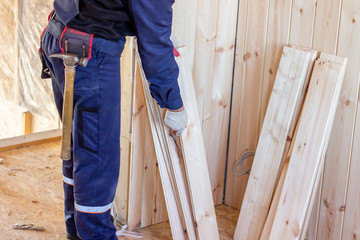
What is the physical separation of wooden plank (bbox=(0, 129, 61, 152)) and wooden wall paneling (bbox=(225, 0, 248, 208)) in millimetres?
1865

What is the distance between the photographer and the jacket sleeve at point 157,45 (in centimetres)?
189

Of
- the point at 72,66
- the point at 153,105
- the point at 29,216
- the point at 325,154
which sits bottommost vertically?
the point at 29,216

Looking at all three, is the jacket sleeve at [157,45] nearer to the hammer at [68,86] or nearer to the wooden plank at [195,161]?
the hammer at [68,86]

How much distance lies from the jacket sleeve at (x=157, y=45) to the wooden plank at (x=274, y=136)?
727 millimetres

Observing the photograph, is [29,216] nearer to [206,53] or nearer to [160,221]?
[160,221]

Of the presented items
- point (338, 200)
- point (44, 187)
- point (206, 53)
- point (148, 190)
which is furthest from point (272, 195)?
point (44, 187)

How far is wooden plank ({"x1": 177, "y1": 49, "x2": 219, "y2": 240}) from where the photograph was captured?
2531mm

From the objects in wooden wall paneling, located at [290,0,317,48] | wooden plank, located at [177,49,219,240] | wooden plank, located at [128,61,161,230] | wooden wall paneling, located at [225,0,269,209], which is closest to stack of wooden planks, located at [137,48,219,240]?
wooden plank, located at [177,49,219,240]

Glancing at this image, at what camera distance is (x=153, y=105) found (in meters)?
2.53

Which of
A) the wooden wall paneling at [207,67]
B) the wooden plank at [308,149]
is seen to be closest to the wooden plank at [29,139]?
the wooden wall paneling at [207,67]

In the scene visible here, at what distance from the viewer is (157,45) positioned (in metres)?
1.97

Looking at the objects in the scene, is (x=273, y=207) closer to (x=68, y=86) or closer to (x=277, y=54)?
(x=277, y=54)

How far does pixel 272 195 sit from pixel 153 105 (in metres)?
0.81

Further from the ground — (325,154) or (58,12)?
(58,12)
